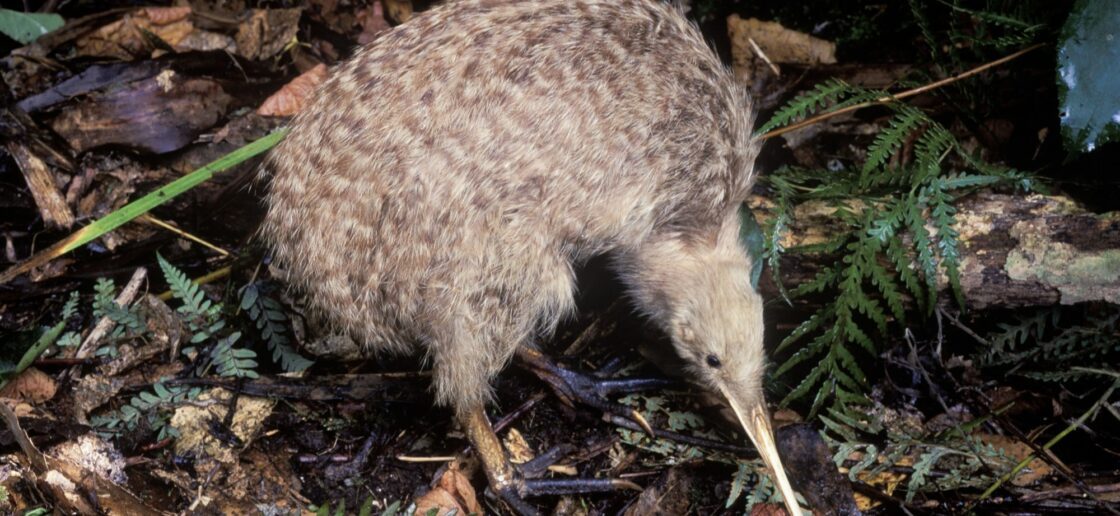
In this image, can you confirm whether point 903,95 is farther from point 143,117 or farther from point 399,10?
point 143,117

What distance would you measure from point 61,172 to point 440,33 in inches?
69.2

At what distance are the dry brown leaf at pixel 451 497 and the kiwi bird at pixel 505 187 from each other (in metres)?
0.12

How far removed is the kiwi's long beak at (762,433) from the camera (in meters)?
2.74

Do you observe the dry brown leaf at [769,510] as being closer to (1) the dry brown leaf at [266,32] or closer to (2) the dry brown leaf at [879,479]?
(2) the dry brown leaf at [879,479]

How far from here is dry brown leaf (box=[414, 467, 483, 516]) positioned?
2910 millimetres

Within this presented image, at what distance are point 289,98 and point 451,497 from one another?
1.81 metres

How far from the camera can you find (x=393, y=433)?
3.09 meters

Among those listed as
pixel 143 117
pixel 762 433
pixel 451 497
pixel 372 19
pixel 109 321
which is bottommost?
pixel 451 497

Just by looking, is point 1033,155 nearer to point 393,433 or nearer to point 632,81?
point 632,81

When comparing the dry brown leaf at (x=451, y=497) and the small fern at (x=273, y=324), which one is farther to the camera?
the small fern at (x=273, y=324)

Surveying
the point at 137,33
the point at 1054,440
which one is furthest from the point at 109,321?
the point at 1054,440

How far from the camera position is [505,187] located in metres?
2.69

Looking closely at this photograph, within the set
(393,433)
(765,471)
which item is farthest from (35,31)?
(765,471)

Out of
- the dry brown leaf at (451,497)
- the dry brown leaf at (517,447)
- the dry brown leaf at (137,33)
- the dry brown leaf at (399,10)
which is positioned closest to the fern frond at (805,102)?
the dry brown leaf at (517,447)
